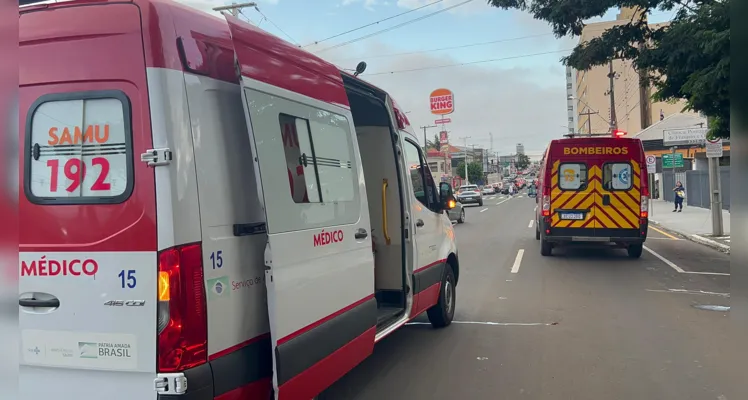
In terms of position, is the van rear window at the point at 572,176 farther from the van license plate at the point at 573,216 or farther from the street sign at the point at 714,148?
the street sign at the point at 714,148

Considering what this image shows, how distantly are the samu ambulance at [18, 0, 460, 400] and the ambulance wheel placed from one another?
3513 mm

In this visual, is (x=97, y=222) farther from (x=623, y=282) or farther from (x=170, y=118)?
(x=623, y=282)

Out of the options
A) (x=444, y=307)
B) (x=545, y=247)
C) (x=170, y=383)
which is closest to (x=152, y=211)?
(x=170, y=383)

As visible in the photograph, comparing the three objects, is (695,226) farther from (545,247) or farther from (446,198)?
(446,198)

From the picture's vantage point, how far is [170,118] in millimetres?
2705

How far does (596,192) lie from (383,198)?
7818 mm

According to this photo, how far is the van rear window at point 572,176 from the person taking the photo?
40.6ft

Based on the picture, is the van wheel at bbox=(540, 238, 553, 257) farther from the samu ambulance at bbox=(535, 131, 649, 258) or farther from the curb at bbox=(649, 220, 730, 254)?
the curb at bbox=(649, 220, 730, 254)

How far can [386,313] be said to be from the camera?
560 centimetres

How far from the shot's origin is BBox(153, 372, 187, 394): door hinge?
2633 mm

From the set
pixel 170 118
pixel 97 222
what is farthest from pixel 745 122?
pixel 97 222

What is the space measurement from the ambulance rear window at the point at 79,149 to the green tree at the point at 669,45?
24.9 feet

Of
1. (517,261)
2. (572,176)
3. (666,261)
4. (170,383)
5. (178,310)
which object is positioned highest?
(572,176)

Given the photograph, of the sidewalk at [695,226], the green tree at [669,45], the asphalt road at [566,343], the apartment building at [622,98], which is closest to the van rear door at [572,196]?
the asphalt road at [566,343]
